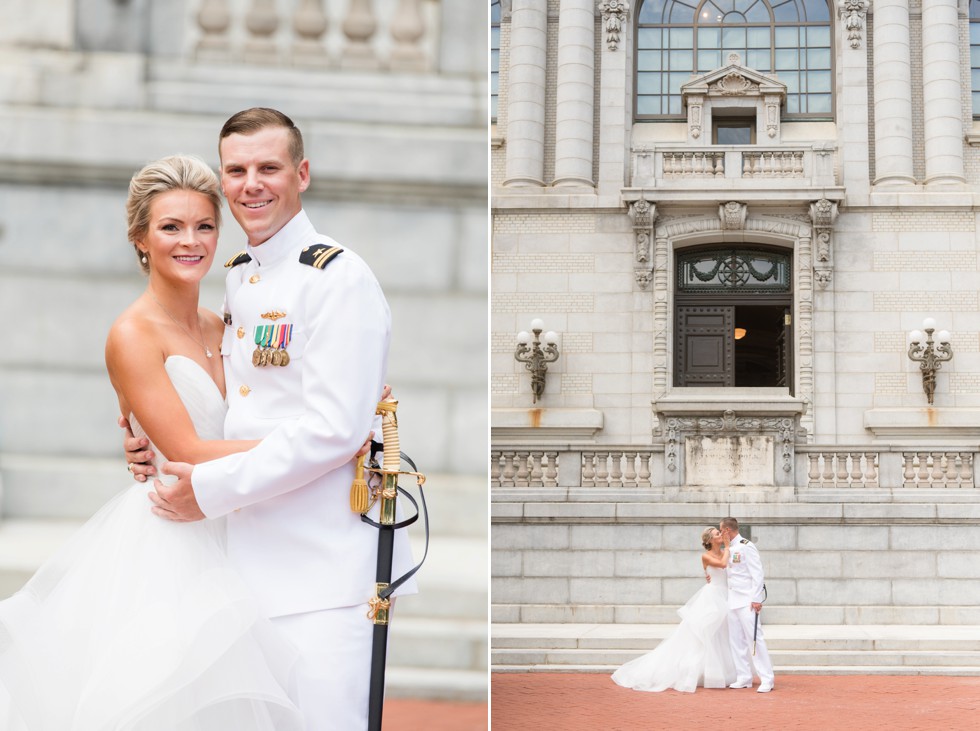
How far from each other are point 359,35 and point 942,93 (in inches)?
763

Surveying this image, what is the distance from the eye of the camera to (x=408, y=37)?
5.61m

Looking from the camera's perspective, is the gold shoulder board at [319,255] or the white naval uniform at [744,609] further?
the white naval uniform at [744,609]

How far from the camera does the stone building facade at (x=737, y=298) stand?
1806 cm

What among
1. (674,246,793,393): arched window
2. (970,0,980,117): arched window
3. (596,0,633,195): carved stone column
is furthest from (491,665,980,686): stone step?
(970,0,980,117): arched window

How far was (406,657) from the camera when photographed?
5387 mm

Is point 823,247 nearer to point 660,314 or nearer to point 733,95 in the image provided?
point 660,314

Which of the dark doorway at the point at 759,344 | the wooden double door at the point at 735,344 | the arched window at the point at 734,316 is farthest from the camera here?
the dark doorway at the point at 759,344

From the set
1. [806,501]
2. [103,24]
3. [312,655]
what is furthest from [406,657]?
[806,501]

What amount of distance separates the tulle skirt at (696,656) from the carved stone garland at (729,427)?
675 centimetres

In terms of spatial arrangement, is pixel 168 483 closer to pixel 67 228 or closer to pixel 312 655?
pixel 312 655

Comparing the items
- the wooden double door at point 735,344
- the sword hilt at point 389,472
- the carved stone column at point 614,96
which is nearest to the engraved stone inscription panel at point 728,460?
the wooden double door at point 735,344

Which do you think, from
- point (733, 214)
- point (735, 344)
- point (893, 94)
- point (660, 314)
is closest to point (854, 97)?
point (893, 94)

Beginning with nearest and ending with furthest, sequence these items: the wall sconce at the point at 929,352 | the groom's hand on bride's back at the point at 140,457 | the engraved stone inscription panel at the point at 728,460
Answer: the groom's hand on bride's back at the point at 140,457 → the engraved stone inscription panel at the point at 728,460 → the wall sconce at the point at 929,352

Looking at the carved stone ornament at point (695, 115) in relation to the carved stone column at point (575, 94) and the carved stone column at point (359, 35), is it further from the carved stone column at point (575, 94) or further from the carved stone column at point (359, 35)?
the carved stone column at point (359, 35)
